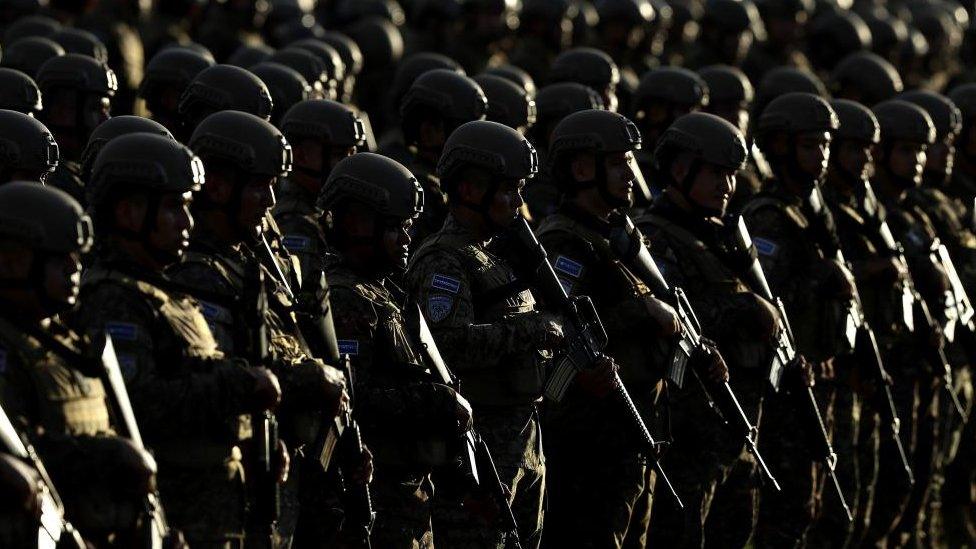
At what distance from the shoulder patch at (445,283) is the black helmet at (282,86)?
121 inches

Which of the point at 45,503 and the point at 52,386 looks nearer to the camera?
the point at 45,503

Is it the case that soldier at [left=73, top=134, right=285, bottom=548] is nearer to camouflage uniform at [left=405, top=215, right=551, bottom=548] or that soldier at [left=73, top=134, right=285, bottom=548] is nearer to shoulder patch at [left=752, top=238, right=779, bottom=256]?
camouflage uniform at [left=405, top=215, right=551, bottom=548]

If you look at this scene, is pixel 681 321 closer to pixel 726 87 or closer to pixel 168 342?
pixel 168 342

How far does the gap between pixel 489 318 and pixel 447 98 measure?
2.73 meters

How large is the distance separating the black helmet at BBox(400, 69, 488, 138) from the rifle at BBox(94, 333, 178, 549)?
490cm

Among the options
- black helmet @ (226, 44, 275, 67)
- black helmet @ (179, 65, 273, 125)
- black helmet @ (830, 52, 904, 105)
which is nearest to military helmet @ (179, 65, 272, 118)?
black helmet @ (179, 65, 273, 125)

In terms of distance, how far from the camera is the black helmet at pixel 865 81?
54.3 ft

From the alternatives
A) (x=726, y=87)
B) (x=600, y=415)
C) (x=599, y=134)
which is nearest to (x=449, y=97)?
(x=599, y=134)

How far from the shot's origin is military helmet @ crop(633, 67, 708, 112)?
43.4 ft

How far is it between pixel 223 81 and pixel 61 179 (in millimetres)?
938

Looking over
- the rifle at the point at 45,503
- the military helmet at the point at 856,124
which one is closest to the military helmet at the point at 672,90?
the military helmet at the point at 856,124

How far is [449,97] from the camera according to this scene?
11.1 meters

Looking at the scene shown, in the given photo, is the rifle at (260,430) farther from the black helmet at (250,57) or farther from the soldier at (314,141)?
the black helmet at (250,57)

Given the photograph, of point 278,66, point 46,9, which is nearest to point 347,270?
point 278,66
